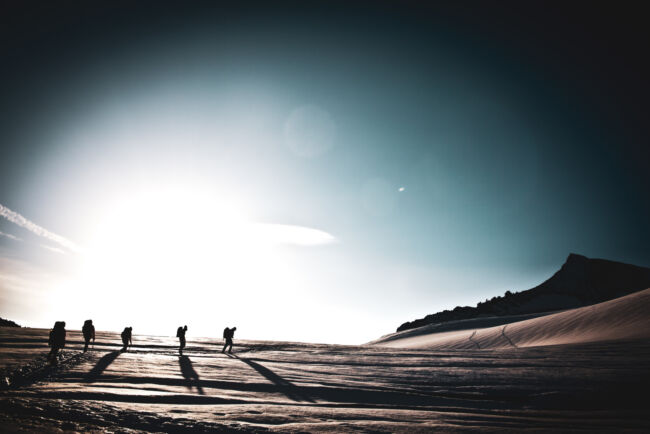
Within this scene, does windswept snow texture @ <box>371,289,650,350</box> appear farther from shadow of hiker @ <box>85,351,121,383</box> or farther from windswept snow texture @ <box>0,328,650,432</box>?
shadow of hiker @ <box>85,351,121,383</box>

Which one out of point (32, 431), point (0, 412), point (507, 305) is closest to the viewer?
point (32, 431)

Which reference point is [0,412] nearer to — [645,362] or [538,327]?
[645,362]

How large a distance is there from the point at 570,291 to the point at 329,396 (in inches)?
5353

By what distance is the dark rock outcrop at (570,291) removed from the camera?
297 ft

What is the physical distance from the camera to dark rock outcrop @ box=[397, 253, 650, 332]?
9050cm

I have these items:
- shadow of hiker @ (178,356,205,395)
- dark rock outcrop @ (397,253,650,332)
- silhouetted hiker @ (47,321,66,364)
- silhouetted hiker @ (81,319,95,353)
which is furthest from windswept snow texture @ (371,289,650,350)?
dark rock outcrop @ (397,253,650,332)

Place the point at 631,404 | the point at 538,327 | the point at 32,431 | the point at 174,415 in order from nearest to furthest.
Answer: the point at 32,431
the point at 174,415
the point at 631,404
the point at 538,327

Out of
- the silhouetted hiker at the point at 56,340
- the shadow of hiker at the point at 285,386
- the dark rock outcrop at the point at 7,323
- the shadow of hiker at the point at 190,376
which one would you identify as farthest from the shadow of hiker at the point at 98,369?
the dark rock outcrop at the point at 7,323

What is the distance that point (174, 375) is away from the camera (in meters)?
9.27

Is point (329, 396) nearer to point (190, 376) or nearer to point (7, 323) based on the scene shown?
point (190, 376)

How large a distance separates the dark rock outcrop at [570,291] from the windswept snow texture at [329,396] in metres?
82.7

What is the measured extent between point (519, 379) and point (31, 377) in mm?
13542

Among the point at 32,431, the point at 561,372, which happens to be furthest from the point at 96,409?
the point at 561,372

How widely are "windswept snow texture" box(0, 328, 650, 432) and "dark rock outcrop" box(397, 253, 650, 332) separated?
82745 millimetres
